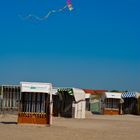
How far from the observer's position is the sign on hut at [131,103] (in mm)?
46625

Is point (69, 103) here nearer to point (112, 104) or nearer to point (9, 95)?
point (9, 95)

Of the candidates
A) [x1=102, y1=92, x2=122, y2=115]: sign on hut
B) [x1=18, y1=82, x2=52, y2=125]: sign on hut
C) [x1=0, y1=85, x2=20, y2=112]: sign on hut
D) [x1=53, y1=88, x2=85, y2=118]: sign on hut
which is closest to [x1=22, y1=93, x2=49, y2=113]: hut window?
[x1=18, y1=82, x2=52, y2=125]: sign on hut

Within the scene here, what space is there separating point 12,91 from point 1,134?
58.6 feet

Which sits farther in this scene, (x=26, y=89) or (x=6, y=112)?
(x=6, y=112)

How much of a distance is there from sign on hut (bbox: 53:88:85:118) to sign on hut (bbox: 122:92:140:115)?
11.1 meters

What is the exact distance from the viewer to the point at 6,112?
35.9 m

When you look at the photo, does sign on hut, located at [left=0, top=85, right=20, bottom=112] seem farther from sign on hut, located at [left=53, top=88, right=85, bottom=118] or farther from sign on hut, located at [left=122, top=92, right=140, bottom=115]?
sign on hut, located at [left=122, top=92, right=140, bottom=115]

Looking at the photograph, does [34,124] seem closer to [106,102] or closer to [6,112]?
[6,112]

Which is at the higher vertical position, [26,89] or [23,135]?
[26,89]

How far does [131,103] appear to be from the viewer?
4766cm

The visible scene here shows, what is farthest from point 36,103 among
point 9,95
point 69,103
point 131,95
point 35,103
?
point 131,95

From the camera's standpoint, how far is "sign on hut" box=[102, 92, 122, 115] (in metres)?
47.1

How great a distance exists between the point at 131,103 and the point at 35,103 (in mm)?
25201

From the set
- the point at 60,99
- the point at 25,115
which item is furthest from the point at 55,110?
the point at 25,115
